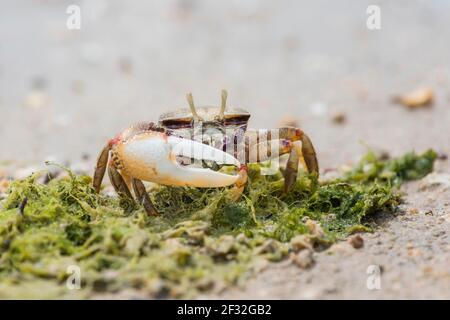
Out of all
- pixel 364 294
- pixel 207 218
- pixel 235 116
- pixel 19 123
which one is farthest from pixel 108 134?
pixel 364 294

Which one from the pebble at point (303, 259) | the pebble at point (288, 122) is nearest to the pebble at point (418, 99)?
the pebble at point (288, 122)

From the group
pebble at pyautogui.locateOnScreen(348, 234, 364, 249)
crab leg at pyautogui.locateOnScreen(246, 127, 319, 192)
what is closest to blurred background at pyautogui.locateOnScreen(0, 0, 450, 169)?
crab leg at pyautogui.locateOnScreen(246, 127, 319, 192)

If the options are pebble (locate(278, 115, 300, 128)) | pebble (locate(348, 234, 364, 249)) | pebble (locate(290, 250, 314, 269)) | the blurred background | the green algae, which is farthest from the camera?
pebble (locate(278, 115, 300, 128))

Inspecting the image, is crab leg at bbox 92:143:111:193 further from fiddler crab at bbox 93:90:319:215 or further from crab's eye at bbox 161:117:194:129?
crab's eye at bbox 161:117:194:129

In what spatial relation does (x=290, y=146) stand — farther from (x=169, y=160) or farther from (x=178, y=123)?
(x=169, y=160)

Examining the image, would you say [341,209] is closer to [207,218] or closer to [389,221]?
[389,221]

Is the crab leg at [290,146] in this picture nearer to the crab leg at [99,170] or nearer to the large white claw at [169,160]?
→ the large white claw at [169,160]
